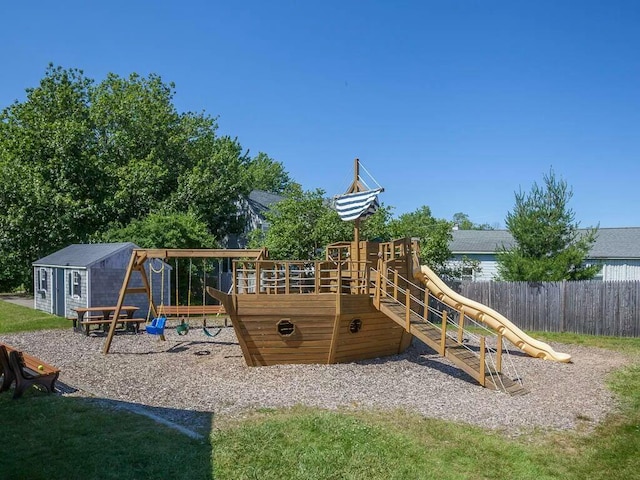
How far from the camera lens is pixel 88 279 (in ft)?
66.6

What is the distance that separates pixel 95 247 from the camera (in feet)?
76.1

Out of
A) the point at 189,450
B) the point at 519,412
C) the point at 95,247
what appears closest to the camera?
the point at 189,450

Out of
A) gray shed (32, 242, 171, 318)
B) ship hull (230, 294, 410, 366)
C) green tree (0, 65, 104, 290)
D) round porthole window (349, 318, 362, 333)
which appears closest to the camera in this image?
ship hull (230, 294, 410, 366)

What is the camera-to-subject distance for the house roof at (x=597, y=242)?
2825 centimetres

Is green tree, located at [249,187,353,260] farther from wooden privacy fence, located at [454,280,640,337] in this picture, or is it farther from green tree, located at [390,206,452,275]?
wooden privacy fence, located at [454,280,640,337]

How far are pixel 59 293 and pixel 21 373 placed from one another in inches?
559

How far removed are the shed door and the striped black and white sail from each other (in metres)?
13.8

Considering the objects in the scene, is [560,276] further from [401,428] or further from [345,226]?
[401,428]

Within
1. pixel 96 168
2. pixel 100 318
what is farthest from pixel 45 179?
pixel 100 318

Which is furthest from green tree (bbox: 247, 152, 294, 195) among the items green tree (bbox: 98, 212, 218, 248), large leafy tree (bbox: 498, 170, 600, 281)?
large leafy tree (bbox: 498, 170, 600, 281)

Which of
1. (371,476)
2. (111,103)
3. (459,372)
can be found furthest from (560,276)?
(111,103)

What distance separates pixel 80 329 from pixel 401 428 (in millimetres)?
13507

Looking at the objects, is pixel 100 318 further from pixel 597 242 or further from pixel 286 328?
pixel 597 242

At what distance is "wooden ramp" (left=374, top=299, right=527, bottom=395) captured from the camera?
1130cm
